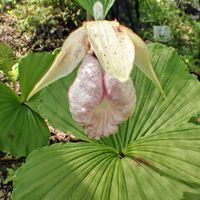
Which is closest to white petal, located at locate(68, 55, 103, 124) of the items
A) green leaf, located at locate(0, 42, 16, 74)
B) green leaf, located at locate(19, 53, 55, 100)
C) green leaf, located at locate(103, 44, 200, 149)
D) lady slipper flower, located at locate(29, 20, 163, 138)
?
lady slipper flower, located at locate(29, 20, 163, 138)

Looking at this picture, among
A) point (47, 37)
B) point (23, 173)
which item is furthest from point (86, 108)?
point (47, 37)

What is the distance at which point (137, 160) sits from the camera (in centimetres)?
112

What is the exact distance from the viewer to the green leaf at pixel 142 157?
108cm

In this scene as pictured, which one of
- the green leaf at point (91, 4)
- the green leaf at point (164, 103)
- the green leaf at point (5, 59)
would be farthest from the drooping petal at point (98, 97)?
the green leaf at point (5, 59)

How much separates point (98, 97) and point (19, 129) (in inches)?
32.0

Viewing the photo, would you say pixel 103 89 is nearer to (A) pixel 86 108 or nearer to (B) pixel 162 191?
(A) pixel 86 108

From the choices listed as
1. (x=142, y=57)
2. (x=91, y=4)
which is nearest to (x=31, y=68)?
(x=91, y=4)

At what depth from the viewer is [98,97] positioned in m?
0.84

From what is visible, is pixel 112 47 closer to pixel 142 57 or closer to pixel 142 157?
pixel 142 57

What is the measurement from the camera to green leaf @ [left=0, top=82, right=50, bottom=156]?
62.2 inches

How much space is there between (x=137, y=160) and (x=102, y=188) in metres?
0.12

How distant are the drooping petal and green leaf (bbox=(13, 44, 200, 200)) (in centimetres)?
23

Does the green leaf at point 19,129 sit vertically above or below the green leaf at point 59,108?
below

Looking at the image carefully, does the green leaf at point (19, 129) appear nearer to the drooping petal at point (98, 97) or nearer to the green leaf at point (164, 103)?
the green leaf at point (164, 103)
